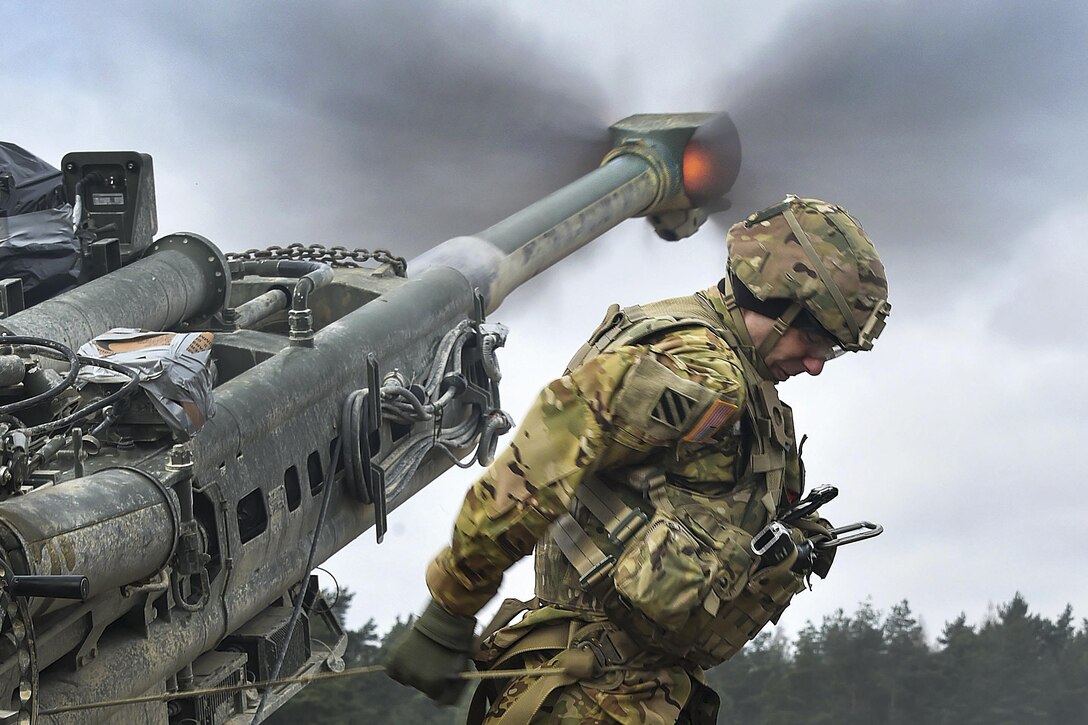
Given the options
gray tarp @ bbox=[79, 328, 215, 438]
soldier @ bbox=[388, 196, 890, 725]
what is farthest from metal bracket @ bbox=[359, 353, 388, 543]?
soldier @ bbox=[388, 196, 890, 725]

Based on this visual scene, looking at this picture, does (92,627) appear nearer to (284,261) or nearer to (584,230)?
(284,261)

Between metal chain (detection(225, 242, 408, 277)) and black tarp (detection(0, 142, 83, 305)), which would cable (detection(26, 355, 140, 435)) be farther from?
metal chain (detection(225, 242, 408, 277))

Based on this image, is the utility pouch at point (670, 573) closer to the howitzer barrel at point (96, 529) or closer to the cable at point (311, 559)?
the howitzer barrel at point (96, 529)

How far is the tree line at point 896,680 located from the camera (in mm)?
12906

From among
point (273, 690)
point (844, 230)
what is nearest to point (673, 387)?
point (844, 230)

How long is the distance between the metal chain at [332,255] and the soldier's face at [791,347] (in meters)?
5.19

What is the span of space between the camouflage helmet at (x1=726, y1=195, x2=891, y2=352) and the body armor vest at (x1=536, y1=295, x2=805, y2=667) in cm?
18

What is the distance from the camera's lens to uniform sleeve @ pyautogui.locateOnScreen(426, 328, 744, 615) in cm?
379

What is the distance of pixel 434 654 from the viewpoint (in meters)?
3.91

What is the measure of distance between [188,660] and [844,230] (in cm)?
356

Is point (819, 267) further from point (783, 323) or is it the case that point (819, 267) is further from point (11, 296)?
point (11, 296)

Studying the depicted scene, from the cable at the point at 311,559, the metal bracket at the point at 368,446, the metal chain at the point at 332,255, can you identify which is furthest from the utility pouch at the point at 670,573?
the metal chain at the point at 332,255

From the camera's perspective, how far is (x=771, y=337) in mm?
4199

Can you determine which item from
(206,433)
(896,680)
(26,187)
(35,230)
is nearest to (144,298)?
(35,230)
